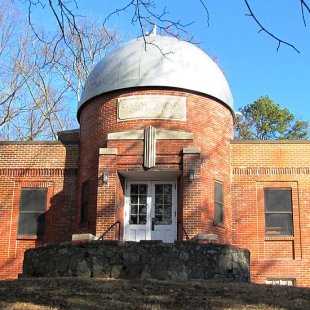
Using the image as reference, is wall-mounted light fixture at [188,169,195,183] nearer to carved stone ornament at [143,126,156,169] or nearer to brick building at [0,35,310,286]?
brick building at [0,35,310,286]

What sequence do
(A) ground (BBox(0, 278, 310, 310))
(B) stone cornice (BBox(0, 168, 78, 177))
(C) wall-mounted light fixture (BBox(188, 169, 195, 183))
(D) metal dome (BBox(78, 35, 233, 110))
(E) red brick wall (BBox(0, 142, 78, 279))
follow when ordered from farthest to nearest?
(B) stone cornice (BBox(0, 168, 78, 177))
(E) red brick wall (BBox(0, 142, 78, 279))
(D) metal dome (BBox(78, 35, 233, 110))
(C) wall-mounted light fixture (BBox(188, 169, 195, 183))
(A) ground (BBox(0, 278, 310, 310))

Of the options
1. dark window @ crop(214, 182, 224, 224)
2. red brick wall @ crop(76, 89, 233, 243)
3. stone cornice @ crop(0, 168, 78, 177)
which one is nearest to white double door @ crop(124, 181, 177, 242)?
red brick wall @ crop(76, 89, 233, 243)

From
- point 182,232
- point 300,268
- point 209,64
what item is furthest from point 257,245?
point 209,64

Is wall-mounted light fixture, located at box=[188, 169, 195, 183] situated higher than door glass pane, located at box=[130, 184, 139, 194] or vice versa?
wall-mounted light fixture, located at box=[188, 169, 195, 183]

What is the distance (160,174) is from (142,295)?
7.23m

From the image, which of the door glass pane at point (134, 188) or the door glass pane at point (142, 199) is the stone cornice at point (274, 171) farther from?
the door glass pane at point (134, 188)

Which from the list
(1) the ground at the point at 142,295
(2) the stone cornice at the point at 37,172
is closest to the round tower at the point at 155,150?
(2) the stone cornice at the point at 37,172

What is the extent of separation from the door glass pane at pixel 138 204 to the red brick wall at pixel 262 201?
114 inches

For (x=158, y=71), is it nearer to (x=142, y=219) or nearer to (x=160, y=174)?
(x=160, y=174)

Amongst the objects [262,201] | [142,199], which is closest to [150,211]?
[142,199]

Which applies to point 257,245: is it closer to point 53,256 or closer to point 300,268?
point 300,268

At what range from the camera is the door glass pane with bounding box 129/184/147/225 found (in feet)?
56.3

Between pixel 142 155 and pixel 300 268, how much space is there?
19.2 ft

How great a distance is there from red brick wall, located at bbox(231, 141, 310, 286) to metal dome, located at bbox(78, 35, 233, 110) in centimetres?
194
